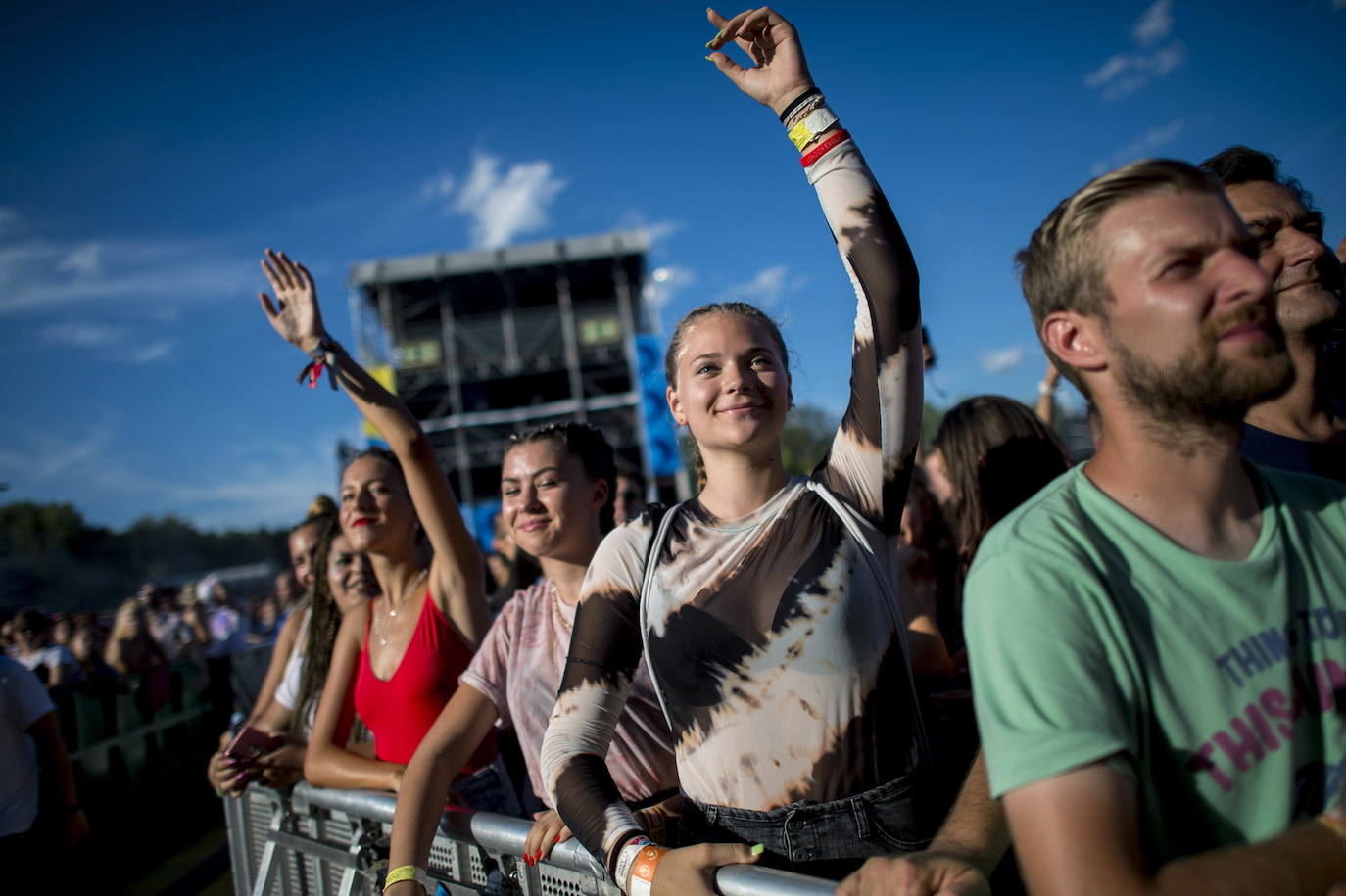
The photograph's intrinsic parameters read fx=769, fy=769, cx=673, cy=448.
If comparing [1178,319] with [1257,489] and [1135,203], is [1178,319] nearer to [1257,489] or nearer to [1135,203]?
[1135,203]

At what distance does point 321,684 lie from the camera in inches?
136

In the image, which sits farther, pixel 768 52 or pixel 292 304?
pixel 292 304

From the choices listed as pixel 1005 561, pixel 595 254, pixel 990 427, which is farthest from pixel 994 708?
pixel 595 254

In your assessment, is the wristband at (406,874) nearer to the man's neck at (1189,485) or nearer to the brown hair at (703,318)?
the brown hair at (703,318)

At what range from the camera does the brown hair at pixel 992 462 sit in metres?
2.54

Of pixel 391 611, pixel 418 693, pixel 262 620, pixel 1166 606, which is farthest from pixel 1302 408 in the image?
pixel 262 620

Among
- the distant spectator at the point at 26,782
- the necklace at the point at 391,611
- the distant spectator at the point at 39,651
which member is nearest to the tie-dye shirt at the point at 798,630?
the necklace at the point at 391,611

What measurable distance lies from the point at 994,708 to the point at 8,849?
4666 mm

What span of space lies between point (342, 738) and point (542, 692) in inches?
47.0

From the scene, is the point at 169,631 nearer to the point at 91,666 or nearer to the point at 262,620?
the point at 91,666

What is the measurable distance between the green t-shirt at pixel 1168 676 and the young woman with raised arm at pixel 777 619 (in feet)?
1.70

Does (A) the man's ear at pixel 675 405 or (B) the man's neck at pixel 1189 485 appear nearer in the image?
(B) the man's neck at pixel 1189 485

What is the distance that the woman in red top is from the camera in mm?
2596

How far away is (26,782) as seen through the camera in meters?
3.74
